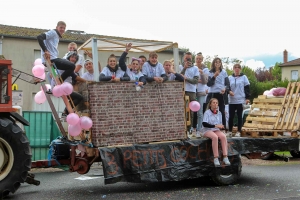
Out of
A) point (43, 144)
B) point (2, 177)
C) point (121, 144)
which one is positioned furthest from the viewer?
point (43, 144)

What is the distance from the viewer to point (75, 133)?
738cm

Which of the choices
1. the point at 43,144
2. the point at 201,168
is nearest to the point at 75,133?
the point at 201,168

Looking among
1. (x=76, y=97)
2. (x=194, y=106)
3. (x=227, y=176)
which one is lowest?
(x=227, y=176)

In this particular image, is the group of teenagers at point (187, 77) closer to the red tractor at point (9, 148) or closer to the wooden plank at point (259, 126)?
the wooden plank at point (259, 126)

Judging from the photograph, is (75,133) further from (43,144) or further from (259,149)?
(43,144)

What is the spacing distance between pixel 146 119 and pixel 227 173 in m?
1.90

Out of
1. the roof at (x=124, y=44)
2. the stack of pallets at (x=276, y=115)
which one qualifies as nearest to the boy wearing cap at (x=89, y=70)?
the roof at (x=124, y=44)

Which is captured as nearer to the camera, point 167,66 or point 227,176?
point 227,176

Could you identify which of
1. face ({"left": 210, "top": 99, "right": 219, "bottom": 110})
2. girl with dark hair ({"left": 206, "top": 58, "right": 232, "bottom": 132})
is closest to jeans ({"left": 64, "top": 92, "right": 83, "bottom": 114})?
face ({"left": 210, "top": 99, "right": 219, "bottom": 110})

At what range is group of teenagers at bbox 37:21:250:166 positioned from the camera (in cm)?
775

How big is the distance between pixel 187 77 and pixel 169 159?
211 cm

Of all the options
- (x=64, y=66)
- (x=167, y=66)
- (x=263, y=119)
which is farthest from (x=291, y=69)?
(x=64, y=66)

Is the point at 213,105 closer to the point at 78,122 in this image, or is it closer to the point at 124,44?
the point at 124,44

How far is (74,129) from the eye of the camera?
7.35m
